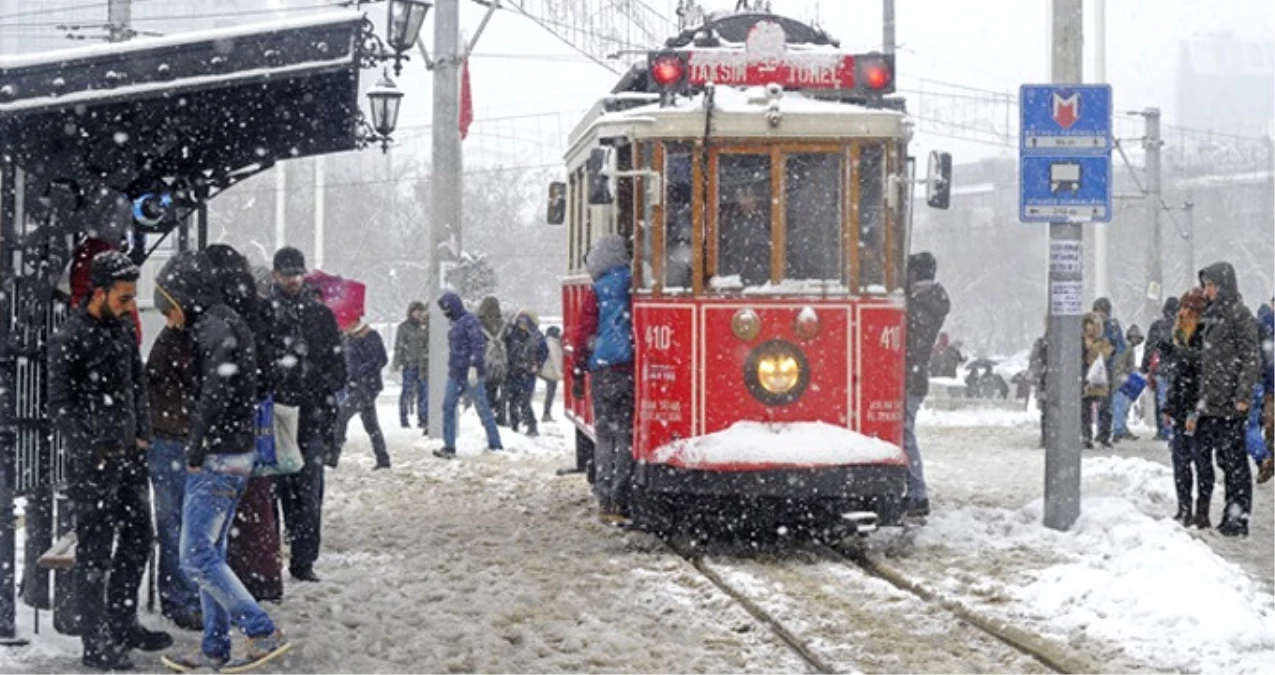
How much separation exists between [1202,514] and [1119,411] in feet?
33.4

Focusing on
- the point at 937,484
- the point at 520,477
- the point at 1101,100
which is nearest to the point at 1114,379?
the point at 937,484

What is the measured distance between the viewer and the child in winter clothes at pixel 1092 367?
20797 mm

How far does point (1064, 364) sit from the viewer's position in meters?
12.6

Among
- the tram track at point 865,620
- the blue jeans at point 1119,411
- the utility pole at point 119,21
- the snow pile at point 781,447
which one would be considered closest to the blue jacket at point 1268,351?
the snow pile at point 781,447

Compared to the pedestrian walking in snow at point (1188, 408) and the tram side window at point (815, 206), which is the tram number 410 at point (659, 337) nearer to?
the tram side window at point (815, 206)

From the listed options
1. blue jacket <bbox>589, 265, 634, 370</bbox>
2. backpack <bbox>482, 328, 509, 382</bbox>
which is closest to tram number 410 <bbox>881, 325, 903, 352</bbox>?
blue jacket <bbox>589, 265, 634, 370</bbox>

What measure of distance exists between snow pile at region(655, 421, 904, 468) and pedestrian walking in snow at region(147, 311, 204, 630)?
3.71 metres

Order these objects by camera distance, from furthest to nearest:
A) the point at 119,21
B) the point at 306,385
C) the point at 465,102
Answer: the point at 119,21
the point at 465,102
the point at 306,385

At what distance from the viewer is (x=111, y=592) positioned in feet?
26.3

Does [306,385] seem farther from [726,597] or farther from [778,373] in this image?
[778,373]

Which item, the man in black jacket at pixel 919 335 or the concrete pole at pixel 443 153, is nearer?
the man in black jacket at pixel 919 335

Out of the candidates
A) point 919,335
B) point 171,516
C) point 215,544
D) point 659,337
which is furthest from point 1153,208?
point 215,544

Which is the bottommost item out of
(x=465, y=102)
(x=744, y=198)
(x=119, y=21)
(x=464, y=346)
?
(x=464, y=346)

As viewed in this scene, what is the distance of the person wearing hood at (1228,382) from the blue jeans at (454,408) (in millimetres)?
8655
